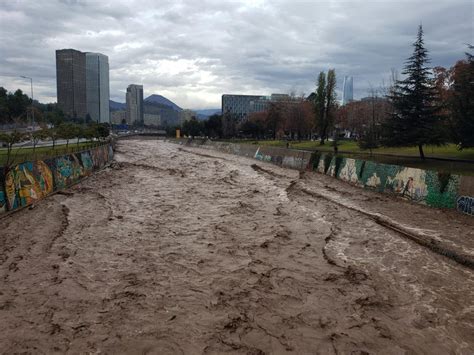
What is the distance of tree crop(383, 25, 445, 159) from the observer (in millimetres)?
37969

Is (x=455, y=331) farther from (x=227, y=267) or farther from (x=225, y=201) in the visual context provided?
(x=225, y=201)

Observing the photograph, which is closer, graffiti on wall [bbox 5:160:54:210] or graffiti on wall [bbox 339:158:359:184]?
graffiti on wall [bbox 5:160:54:210]

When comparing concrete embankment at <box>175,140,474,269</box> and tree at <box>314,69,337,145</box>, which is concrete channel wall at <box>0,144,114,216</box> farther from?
tree at <box>314,69,337,145</box>

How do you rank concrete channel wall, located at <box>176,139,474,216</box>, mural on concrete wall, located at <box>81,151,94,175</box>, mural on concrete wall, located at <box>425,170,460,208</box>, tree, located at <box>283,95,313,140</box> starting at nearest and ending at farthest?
concrete channel wall, located at <box>176,139,474,216</box> < mural on concrete wall, located at <box>425,170,460,208</box> < mural on concrete wall, located at <box>81,151,94,175</box> < tree, located at <box>283,95,313,140</box>

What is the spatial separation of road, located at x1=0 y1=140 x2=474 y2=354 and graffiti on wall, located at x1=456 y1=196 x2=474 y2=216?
0.47 metres

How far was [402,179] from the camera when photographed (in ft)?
87.6

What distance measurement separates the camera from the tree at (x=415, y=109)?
37969 millimetres

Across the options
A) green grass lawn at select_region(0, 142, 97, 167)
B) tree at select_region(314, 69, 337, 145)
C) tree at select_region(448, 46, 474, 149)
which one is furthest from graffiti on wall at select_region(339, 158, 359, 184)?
tree at select_region(314, 69, 337, 145)

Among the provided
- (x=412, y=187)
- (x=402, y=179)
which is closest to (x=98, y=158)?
(x=402, y=179)

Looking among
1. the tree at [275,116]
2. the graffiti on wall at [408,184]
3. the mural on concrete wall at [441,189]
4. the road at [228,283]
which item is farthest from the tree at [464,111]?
the tree at [275,116]

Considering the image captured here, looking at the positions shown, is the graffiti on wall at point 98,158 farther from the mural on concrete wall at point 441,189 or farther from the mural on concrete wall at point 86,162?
the mural on concrete wall at point 441,189

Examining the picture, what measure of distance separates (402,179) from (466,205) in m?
6.05

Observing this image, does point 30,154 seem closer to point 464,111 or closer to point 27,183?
point 27,183

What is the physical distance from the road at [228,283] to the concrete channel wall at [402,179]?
1.18 meters
